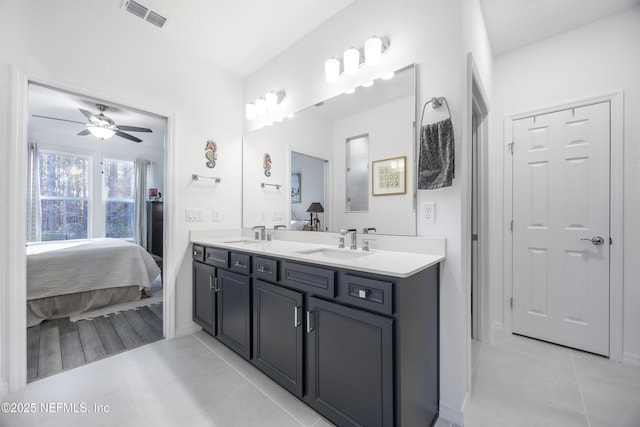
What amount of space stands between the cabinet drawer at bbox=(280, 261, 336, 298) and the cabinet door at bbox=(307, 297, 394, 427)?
64mm

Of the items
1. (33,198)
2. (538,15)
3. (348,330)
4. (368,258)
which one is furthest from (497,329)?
(33,198)

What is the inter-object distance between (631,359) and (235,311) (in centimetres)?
296

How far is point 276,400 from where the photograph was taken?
162 cm

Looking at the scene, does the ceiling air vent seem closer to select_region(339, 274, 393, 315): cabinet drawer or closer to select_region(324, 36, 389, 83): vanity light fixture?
select_region(324, 36, 389, 83): vanity light fixture

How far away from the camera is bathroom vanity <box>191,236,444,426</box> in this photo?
3.74 feet

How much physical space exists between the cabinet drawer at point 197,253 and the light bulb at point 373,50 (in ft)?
6.66

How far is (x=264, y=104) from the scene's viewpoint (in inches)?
102

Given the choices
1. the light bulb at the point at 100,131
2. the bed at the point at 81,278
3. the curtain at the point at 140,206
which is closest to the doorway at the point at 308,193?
the bed at the point at 81,278

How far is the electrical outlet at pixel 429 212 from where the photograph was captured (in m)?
1.57

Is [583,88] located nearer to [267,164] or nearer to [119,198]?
[267,164]

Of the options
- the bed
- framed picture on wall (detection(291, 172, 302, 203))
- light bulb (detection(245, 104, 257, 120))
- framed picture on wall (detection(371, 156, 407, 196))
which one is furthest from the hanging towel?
the bed

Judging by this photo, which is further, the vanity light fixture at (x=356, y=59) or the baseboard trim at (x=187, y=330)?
the baseboard trim at (x=187, y=330)

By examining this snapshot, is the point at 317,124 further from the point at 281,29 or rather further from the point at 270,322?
the point at 270,322

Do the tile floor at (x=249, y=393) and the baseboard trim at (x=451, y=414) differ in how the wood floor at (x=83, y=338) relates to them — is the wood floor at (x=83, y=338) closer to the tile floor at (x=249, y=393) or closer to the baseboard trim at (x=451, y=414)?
the tile floor at (x=249, y=393)
